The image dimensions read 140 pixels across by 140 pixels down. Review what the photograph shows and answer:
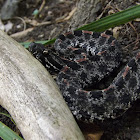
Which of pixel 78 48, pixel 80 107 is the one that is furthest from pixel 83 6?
pixel 80 107

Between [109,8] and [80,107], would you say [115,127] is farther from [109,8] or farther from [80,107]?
[109,8]

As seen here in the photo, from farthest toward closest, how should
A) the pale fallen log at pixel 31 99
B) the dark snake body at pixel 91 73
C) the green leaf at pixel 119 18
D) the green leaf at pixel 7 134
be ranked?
the green leaf at pixel 119 18, the dark snake body at pixel 91 73, the green leaf at pixel 7 134, the pale fallen log at pixel 31 99

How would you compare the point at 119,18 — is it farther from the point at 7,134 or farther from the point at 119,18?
the point at 7,134

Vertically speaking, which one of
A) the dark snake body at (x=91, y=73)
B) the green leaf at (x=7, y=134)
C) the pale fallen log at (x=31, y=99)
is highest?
the pale fallen log at (x=31, y=99)

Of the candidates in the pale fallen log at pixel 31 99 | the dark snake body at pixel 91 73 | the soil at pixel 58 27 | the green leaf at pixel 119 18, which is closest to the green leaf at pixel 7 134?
the pale fallen log at pixel 31 99

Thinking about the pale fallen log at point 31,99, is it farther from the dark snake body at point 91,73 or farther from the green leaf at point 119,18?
the green leaf at point 119,18

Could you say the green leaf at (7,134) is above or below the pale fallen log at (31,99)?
below
